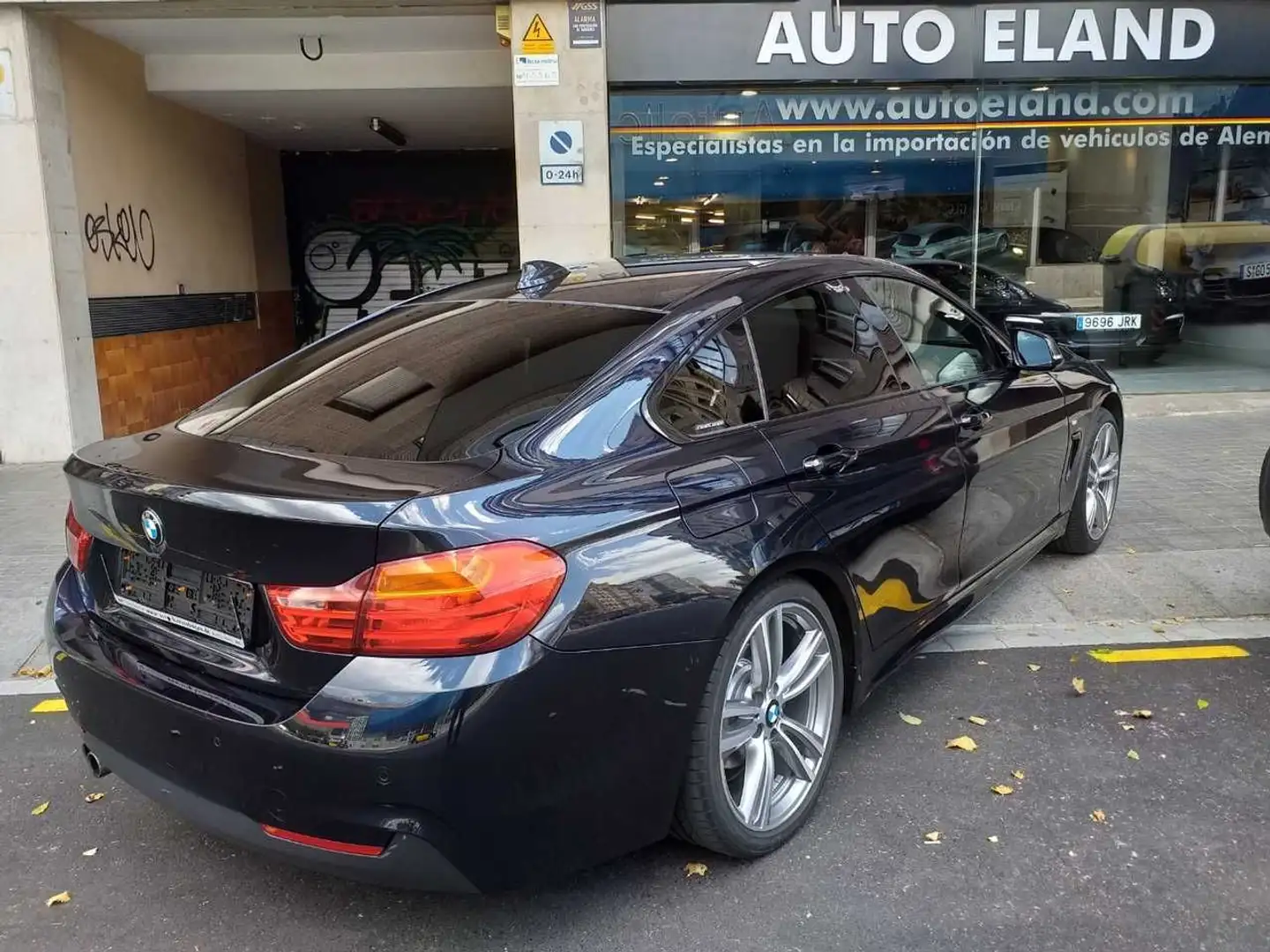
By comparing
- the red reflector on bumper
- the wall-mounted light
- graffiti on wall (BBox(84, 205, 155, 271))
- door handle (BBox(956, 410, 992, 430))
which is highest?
the wall-mounted light

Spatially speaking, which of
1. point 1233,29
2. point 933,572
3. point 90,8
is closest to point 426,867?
point 933,572

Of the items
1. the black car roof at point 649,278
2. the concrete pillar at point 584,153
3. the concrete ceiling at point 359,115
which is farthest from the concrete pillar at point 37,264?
the black car roof at point 649,278

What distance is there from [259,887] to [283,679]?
2.94 feet

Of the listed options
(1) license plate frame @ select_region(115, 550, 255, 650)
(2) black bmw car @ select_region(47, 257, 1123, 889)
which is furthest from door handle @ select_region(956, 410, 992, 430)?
(1) license plate frame @ select_region(115, 550, 255, 650)

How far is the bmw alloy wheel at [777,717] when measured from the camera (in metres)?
2.72

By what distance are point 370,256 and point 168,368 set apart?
19.0ft

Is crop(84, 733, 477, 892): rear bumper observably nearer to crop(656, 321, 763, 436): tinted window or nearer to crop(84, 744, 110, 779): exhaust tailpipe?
crop(84, 744, 110, 779): exhaust tailpipe

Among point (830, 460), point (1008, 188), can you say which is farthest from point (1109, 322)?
point (830, 460)

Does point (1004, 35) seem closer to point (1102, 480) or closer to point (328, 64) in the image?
point (1102, 480)

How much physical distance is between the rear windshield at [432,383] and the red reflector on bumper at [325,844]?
871 millimetres

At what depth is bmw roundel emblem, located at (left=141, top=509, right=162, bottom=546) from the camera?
7.86 ft

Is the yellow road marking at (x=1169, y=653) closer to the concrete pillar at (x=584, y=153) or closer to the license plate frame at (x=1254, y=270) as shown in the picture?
the concrete pillar at (x=584, y=153)

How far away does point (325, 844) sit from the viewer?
2.20 metres

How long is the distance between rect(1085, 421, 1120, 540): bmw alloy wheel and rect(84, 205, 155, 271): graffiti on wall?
8.00m
